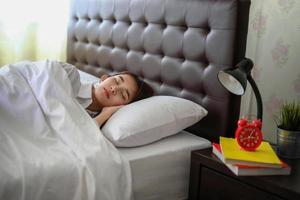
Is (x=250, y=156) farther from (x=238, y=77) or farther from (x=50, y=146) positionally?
(x=50, y=146)

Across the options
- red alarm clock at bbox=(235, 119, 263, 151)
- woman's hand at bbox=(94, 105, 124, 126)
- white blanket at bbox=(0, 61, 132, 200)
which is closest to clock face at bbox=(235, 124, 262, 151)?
red alarm clock at bbox=(235, 119, 263, 151)

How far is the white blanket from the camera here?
128 cm

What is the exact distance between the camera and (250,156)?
1366mm

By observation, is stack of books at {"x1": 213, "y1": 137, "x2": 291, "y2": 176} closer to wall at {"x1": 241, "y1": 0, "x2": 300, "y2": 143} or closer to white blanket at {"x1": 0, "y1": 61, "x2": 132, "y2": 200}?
white blanket at {"x1": 0, "y1": 61, "x2": 132, "y2": 200}

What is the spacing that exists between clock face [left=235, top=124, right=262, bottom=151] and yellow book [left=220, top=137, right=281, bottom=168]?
21 millimetres

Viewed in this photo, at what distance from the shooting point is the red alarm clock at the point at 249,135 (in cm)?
143

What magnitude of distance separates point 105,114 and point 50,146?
1.26 ft

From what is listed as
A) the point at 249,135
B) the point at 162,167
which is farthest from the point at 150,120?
the point at 249,135

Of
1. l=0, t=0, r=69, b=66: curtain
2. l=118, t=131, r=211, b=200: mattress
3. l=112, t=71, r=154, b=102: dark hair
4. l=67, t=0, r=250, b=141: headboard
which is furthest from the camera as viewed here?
l=0, t=0, r=69, b=66: curtain

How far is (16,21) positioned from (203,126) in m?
1.57

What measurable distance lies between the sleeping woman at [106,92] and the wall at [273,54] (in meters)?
0.59

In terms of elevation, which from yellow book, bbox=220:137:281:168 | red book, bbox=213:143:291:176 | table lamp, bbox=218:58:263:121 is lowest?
red book, bbox=213:143:291:176

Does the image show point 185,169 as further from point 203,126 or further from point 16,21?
point 16,21


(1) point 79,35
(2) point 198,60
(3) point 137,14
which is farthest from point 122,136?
(1) point 79,35
